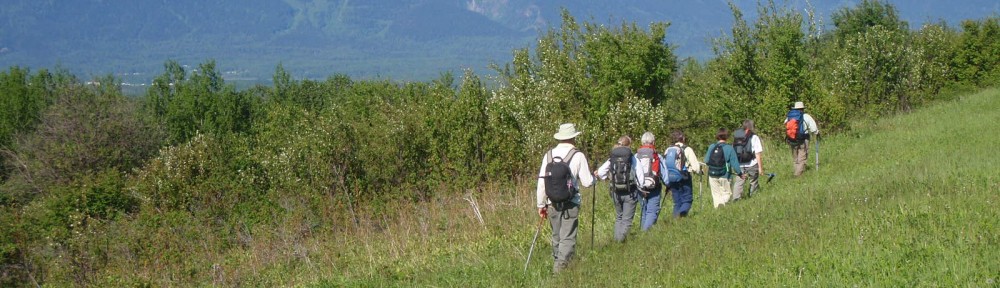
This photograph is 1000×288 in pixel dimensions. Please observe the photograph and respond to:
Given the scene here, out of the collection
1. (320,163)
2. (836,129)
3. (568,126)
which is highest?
(568,126)

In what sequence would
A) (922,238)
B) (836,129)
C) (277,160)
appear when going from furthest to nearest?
(277,160) < (836,129) < (922,238)

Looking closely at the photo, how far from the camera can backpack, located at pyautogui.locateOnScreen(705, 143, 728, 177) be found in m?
14.5

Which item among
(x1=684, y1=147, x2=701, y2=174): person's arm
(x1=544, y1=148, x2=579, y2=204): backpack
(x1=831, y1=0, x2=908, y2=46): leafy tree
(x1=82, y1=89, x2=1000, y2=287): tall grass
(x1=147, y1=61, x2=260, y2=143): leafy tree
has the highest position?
(x1=831, y1=0, x2=908, y2=46): leafy tree

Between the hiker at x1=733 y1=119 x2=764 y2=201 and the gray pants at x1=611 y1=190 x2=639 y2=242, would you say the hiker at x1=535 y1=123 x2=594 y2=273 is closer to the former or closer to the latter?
the gray pants at x1=611 y1=190 x2=639 y2=242

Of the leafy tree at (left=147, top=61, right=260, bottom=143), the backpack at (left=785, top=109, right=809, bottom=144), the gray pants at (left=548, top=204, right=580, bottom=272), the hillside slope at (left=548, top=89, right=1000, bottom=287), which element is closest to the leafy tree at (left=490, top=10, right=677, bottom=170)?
the backpack at (left=785, top=109, right=809, bottom=144)

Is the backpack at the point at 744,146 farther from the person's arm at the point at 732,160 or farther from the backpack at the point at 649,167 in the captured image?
the backpack at the point at 649,167

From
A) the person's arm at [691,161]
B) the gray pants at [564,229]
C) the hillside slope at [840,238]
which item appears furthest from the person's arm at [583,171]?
the person's arm at [691,161]

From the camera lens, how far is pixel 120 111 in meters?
54.7

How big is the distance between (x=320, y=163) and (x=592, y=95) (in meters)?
11.3

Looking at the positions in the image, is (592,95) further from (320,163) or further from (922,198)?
(922,198)

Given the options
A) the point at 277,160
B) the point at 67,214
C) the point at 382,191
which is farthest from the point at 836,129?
the point at 67,214

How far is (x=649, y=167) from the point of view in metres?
12.1

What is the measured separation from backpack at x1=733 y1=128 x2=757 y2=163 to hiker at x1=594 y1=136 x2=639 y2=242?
394cm

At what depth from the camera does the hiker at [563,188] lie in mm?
10273
